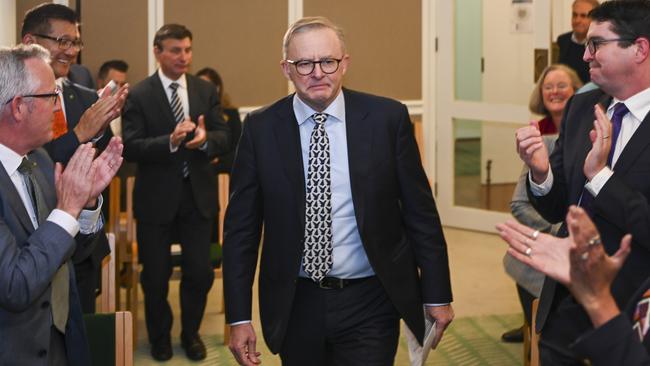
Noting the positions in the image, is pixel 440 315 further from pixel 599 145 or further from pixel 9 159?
pixel 9 159

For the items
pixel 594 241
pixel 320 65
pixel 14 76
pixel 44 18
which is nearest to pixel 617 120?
pixel 320 65

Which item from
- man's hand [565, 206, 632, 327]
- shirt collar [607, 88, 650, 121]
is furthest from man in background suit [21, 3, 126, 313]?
man's hand [565, 206, 632, 327]

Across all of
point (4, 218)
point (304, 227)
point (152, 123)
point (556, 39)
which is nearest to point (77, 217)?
point (4, 218)

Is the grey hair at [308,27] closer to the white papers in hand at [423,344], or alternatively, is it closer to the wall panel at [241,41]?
the white papers in hand at [423,344]

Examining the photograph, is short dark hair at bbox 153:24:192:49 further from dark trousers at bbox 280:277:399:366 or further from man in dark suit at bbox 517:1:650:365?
man in dark suit at bbox 517:1:650:365

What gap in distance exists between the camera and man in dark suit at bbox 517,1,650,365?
3.27 metres

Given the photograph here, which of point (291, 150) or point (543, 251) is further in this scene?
point (291, 150)

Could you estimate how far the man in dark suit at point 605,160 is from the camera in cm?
327

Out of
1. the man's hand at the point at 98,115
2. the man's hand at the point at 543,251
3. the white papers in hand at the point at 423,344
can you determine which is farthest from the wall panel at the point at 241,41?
the man's hand at the point at 543,251

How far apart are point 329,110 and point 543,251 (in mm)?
1433

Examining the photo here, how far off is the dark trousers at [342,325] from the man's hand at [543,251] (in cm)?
116

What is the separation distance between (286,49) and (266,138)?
0.31m

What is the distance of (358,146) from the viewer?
369 cm

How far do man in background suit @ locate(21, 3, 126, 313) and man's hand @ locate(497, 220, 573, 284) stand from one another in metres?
2.15
